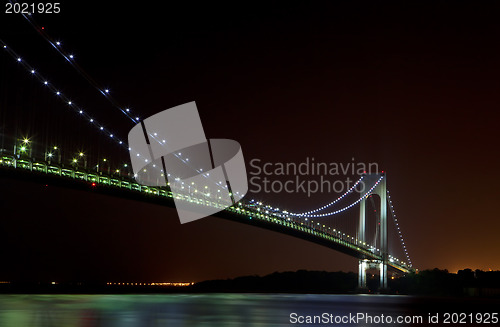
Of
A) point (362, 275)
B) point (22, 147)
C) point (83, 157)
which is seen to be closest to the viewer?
point (22, 147)

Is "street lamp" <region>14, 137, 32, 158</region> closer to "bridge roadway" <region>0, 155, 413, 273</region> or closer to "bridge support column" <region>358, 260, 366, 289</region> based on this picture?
"bridge roadway" <region>0, 155, 413, 273</region>

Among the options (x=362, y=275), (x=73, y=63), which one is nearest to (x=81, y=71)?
(x=73, y=63)

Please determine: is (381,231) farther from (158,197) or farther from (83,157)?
(83,157)

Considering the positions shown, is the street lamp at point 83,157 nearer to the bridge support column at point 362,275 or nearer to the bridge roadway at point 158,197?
the bridge roadway at point 158,197

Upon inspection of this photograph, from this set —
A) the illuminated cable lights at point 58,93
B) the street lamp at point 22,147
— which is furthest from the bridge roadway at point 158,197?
the illuminated cable lights at point 58,93

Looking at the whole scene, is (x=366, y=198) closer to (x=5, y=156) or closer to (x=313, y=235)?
(x=313, y=235)

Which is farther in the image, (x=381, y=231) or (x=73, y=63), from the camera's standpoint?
(x=381, y=231)
